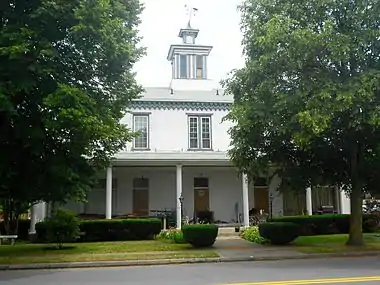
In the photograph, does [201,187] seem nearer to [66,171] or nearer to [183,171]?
[183,171]

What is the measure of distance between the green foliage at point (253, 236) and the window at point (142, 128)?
8.05 m

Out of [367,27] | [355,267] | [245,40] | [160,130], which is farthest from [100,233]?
[367,27]

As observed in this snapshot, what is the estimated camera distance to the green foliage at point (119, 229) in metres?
22.3

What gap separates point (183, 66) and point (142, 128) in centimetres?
768

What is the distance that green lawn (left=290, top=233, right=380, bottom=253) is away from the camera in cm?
1691

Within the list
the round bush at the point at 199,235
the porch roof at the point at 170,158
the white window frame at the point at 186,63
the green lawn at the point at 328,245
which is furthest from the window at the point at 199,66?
the round bush at the point at 199,235

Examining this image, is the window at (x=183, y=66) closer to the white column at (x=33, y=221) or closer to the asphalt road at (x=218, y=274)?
the white column at (x=33, y=221)

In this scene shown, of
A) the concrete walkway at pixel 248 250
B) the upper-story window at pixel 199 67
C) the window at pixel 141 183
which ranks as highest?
the upper-story window at pixel 199 67

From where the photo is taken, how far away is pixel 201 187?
28.7m

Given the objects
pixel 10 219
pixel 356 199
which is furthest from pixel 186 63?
pixel 356 199

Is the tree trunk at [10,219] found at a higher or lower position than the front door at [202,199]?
lower

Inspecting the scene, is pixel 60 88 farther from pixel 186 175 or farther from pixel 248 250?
pixel 186 175

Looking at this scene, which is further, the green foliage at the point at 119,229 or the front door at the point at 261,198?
the front door at the point at 261,198

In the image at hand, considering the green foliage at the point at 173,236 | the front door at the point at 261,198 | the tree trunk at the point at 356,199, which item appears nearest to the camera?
the tree trunk at the point at 356,199
